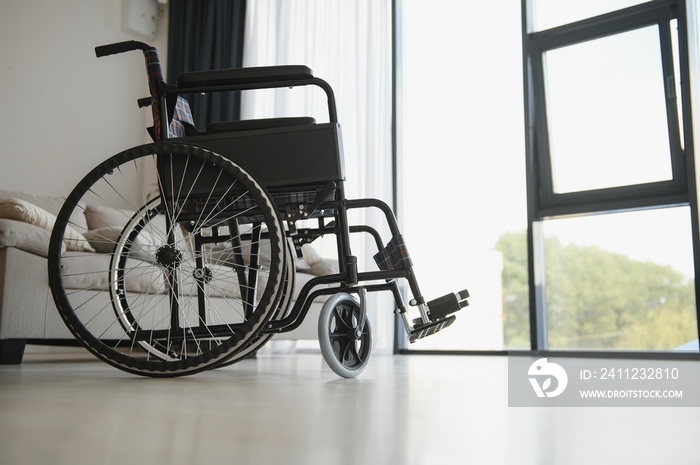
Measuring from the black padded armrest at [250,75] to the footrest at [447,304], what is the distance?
2.09 feet

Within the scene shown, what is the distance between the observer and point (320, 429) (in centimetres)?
77

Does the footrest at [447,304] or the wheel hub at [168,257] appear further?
the footrest at [447,304]

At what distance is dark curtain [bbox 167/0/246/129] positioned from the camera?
14.9 feet

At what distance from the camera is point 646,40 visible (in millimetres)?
3510

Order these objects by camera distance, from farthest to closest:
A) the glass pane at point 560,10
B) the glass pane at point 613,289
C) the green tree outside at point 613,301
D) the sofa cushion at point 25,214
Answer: the green tree outside at point 613,301 < the glass pane at point 613,289 < the glass pane at point 560,10 < the sofa cushion at point 25,214

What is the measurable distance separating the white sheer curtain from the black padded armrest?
95.6 inches

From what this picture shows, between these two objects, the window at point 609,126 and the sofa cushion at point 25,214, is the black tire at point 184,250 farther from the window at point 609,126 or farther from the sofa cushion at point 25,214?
the window at point 609,126

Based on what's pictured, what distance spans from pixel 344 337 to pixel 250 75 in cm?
68

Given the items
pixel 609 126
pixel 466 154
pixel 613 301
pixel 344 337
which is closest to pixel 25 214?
pixel 344 337

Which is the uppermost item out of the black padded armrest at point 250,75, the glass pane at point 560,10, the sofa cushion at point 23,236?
the glass pane at point 560,10

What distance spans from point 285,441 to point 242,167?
3.00 ft

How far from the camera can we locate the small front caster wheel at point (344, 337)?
60.7 inches

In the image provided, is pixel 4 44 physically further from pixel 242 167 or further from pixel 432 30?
pixel 242 167

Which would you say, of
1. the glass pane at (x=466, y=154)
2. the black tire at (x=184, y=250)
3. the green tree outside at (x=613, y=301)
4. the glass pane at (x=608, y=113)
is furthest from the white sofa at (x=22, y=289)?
the green tree outside at (x=613, y=301)
